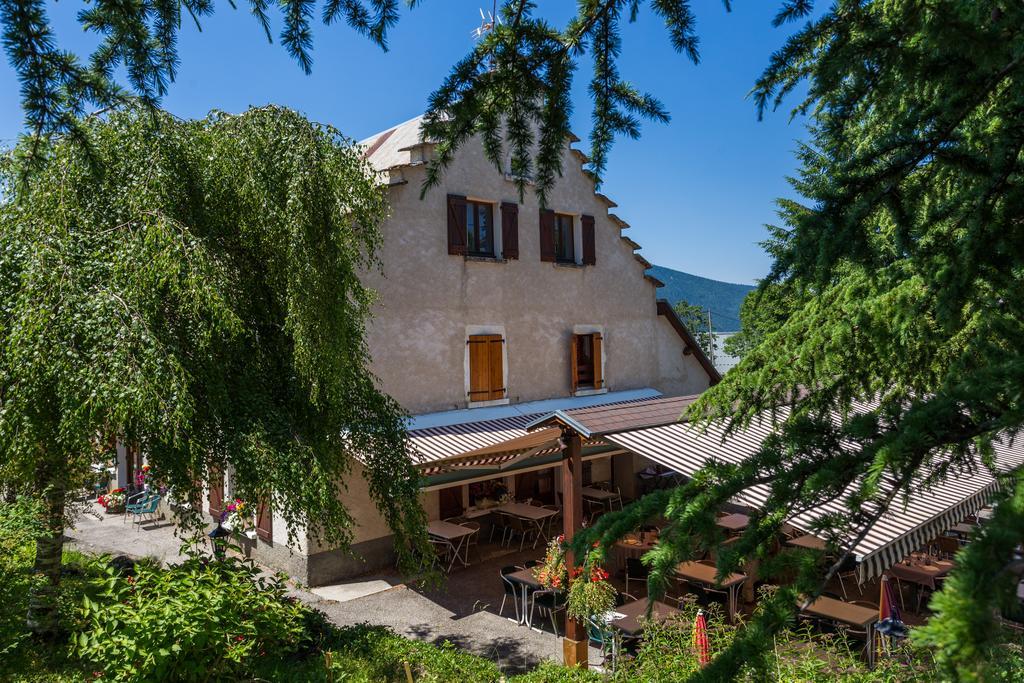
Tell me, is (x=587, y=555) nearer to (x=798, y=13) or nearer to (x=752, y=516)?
(x=752, y=516)

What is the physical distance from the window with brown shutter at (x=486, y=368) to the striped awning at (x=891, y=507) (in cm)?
620

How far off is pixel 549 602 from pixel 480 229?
9.17 meters

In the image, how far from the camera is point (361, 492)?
1344cm

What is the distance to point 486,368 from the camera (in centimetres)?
1605

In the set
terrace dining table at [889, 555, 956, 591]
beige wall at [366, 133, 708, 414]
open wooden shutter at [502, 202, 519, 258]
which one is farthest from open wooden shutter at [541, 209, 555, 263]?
terrace dining table at [889, 555, 956, 591]

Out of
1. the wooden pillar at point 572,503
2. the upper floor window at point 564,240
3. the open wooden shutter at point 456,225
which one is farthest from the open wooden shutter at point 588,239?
the wooden pillar at point 572,503

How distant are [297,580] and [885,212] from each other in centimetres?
1196

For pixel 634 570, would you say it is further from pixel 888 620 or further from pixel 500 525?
pixel 888 620

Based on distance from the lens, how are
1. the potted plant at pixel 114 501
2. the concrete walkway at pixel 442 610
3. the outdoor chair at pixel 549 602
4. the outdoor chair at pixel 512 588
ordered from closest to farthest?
1. the concrete walkway at pixel 442 610
2. the outdoor chair at pixel 549 602
3. the outdoor chair at pixel 512 588
4. the potted plant at pixel 114 501

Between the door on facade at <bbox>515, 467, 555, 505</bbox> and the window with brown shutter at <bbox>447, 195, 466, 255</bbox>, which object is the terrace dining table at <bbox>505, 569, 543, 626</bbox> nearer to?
the door on facade at <bbox>515, 467, 555, 505</bbox>

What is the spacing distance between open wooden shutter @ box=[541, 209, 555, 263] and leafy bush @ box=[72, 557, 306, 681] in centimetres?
1179

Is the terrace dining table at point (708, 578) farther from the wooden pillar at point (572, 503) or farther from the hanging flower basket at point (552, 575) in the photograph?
the wooden pillar at point (572, 503)

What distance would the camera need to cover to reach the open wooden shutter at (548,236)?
17172 millimetres

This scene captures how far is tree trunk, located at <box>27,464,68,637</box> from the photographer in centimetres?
827
